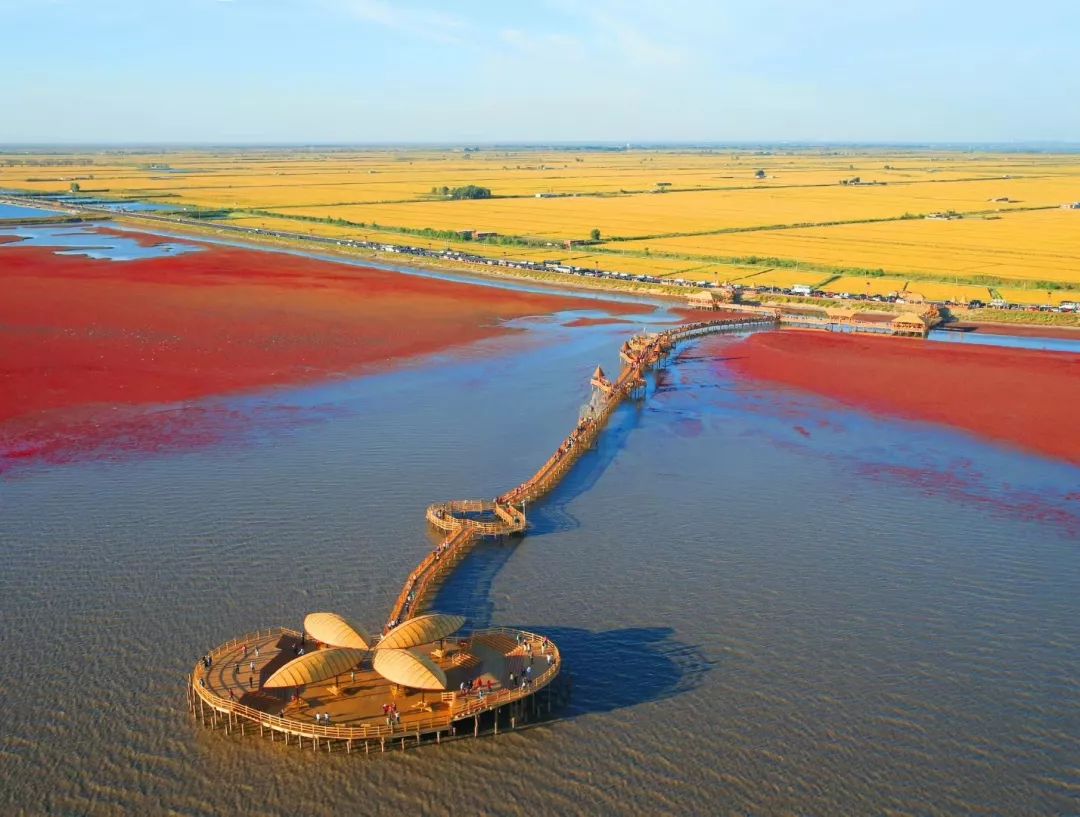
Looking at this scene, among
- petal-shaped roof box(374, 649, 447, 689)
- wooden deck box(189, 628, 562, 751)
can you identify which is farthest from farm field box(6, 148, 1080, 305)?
petal-shaped roof box(374, 649, 447, 689)

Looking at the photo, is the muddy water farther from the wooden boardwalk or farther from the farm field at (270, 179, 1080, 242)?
the farm field at (270, 179, 1080, 242)

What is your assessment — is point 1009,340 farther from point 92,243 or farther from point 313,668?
point 92,243

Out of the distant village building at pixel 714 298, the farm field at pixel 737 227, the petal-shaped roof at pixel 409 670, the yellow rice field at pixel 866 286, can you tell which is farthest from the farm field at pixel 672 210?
the petal-shaped roof at pixel 409 670

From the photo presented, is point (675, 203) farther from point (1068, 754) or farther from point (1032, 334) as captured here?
point (1068, 754)

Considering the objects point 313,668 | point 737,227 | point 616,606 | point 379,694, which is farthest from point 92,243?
point 379,694

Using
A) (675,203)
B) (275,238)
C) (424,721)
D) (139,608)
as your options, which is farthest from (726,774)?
(675,203)

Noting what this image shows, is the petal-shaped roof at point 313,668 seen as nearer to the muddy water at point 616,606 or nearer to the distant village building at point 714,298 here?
the muddy water at point 616,606
